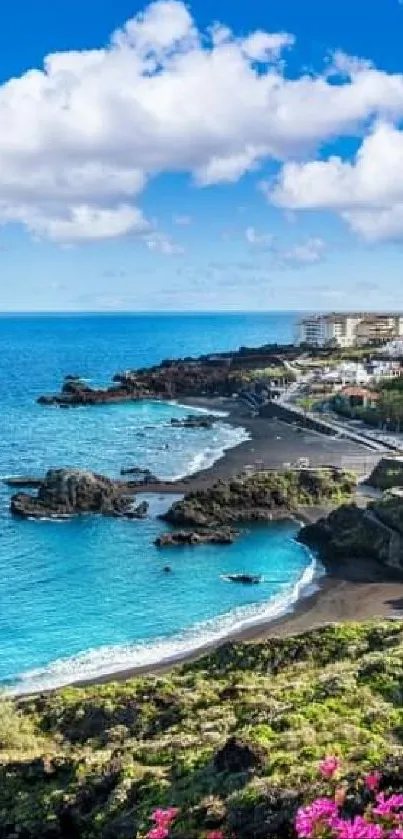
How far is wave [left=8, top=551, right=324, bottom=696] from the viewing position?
37.2 m

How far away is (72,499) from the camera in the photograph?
67.7 metres

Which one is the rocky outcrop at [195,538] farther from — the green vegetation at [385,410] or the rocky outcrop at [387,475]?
the green vegetation at [385,410]

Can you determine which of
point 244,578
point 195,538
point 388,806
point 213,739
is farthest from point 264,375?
point 388,806

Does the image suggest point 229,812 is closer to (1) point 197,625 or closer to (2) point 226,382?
(1) point 197,625

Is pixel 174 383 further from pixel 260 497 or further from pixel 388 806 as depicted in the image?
pixel 388 806

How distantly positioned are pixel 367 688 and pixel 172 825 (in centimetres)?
856

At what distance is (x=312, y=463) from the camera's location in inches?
3214

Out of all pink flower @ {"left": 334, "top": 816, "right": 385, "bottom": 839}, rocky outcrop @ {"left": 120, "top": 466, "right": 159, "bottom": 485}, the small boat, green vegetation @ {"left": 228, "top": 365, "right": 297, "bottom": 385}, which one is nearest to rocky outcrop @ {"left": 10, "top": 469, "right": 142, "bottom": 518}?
rocky outcrop @ {"left": 120, "top": 466, "right": 159, "bottom": 485}

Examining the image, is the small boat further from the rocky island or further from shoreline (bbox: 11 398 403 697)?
the rocky island

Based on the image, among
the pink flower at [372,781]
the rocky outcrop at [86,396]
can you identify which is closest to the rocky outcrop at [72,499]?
the pink flower at [372,781]

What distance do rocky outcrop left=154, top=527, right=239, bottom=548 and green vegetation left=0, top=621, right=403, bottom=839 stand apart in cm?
2939

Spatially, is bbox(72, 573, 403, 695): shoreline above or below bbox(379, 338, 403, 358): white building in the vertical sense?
below

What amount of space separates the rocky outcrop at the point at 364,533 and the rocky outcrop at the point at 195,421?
5183 centimetres

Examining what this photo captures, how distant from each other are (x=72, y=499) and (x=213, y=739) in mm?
49931
